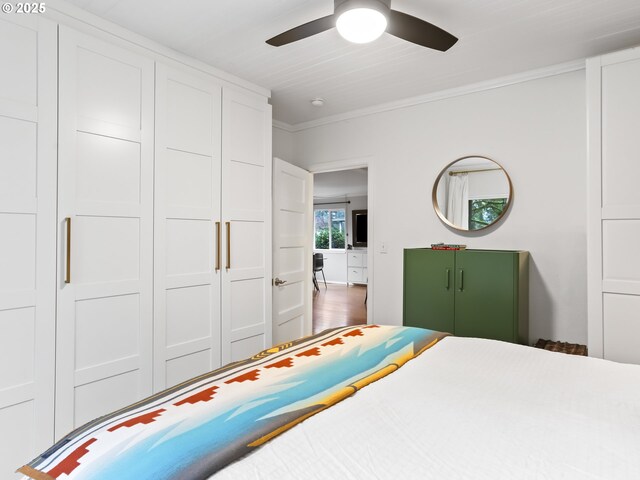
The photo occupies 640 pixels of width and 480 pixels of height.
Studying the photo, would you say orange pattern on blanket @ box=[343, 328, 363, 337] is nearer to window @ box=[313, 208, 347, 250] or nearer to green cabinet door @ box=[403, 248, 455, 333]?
green cabinet door @ box=[403, 248, 455, 333]

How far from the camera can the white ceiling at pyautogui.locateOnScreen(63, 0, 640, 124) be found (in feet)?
6.54

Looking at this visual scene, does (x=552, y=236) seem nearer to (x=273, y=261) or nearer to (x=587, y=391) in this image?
(x=587, y=391)

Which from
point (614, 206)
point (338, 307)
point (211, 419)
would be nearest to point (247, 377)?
point (211, 419)

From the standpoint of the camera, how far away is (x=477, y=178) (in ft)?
10.0

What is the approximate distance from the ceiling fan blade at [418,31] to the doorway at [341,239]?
5430 millimetres

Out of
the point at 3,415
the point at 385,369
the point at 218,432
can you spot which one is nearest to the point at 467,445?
the point at 385,369

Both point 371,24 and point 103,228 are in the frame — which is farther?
point 103,228

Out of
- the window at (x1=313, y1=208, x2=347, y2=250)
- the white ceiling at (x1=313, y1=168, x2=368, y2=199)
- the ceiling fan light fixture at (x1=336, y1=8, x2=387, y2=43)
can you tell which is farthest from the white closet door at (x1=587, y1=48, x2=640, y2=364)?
the window at (x1=313, y1=208, x2=347, y2=250)

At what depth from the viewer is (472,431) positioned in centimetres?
97

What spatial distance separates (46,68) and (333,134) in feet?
8.16

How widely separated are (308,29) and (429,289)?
1.98m

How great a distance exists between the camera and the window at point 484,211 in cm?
294

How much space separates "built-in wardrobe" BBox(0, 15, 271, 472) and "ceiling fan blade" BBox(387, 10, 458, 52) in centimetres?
148

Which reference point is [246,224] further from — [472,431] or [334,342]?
[472,431]
